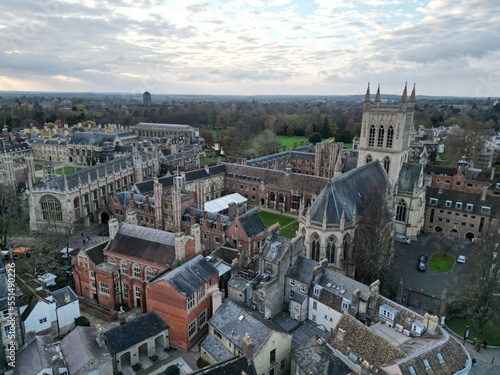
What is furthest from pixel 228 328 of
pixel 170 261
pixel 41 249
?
pixel 41 249

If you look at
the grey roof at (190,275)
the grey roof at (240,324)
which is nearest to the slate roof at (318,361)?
the grey roof at (240,324)

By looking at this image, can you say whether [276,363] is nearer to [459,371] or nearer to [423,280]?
[459,371]

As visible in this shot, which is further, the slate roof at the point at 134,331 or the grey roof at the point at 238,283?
the grey roof at the point at 238,283

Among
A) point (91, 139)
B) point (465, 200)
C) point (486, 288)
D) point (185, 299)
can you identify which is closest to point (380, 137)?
point (465, 200)

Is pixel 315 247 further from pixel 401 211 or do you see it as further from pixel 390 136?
pixel 390 136

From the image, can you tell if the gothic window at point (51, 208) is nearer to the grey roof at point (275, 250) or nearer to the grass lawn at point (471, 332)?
the grey roof at point (275, 250)
